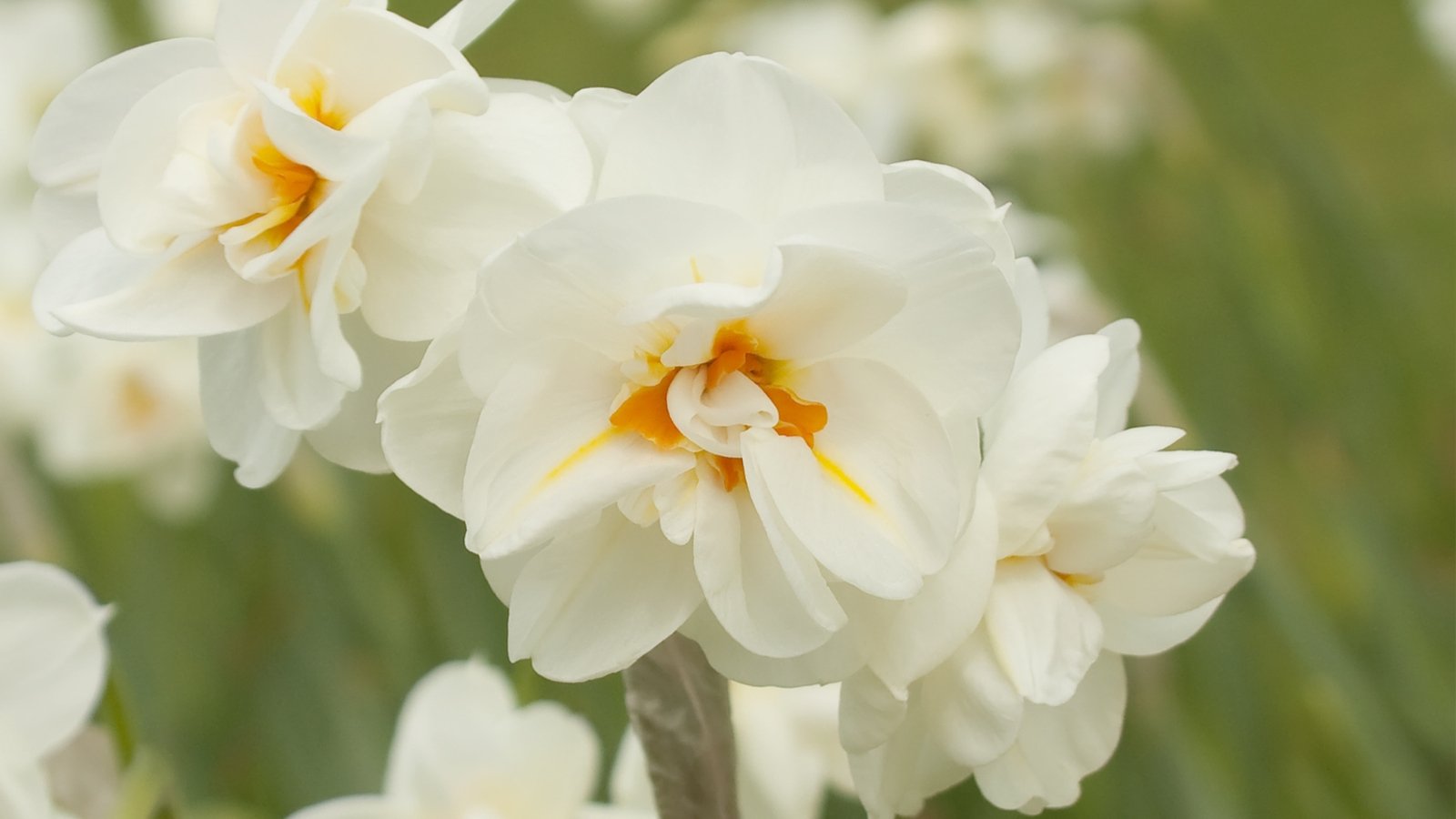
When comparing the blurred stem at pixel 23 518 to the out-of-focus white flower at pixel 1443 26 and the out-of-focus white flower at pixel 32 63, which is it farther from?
the out-of-focus white flower at pixel 1443 26

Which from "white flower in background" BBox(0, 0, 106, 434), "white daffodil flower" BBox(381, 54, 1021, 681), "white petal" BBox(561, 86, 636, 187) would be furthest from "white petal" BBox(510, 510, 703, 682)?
"white flower in background" BBox(0, 0, 106, 434)

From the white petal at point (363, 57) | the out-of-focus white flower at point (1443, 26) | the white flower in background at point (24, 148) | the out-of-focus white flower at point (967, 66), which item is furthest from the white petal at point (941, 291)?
the out-of-focus white flower at point (1443, 26)

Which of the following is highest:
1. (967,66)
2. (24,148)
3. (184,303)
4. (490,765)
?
(184,303)

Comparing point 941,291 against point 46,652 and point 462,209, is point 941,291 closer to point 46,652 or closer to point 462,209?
point 462,209

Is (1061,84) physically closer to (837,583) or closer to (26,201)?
(26,201)

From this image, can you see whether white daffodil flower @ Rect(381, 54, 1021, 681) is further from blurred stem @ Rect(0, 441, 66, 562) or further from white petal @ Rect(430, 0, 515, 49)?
blurred stem @ Rect(0, 441, 66, 562)

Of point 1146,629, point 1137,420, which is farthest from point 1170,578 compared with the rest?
point 1137,420

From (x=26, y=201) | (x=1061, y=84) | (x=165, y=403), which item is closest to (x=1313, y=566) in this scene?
(x=1061, y=84)
